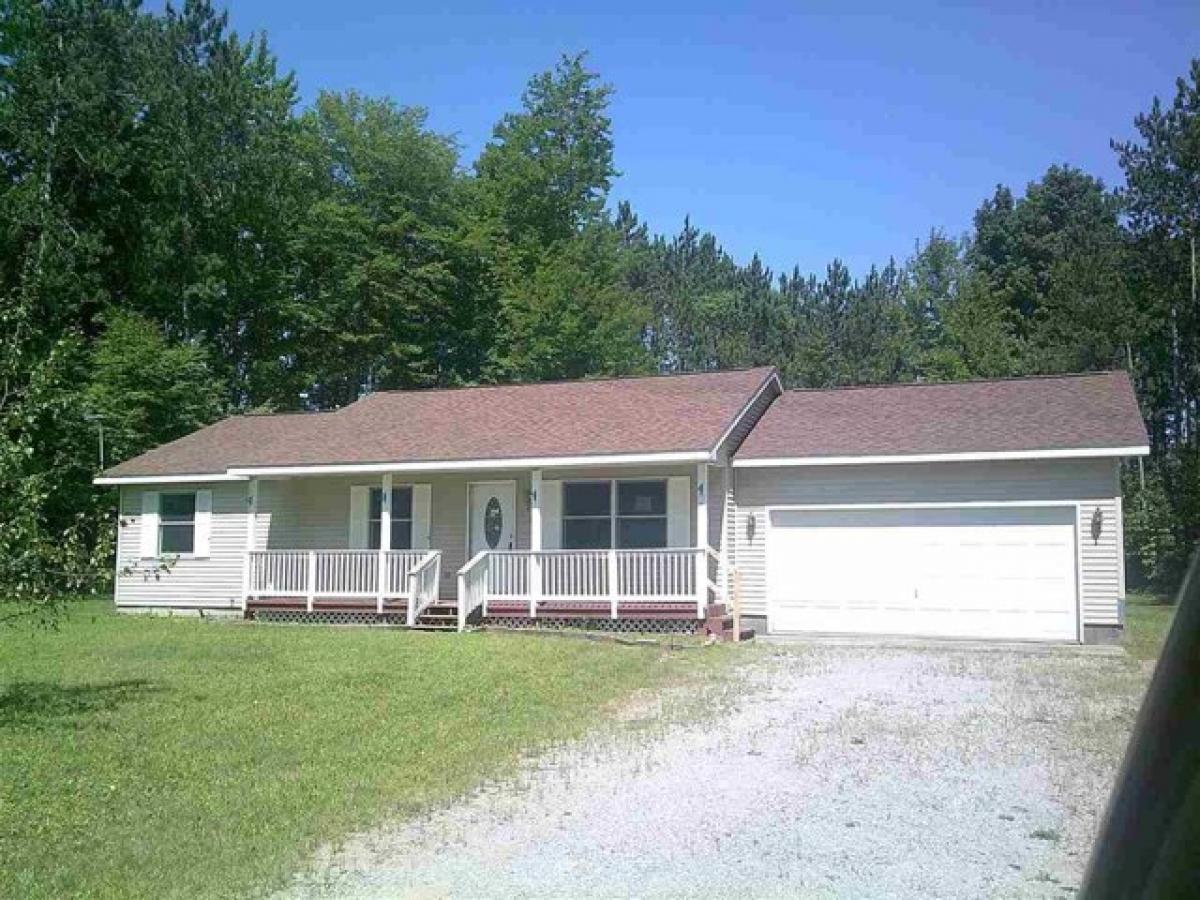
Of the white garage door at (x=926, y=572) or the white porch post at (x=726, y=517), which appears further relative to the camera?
the white porch post at (x=726, y=517)

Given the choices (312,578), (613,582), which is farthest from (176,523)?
(613,582)

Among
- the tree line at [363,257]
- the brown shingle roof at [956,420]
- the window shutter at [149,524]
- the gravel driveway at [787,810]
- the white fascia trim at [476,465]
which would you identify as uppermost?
the tree line at [363,257]

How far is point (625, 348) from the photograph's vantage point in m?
38.7

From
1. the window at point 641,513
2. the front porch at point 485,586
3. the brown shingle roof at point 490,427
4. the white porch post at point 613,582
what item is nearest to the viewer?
the front porch at point 485,586

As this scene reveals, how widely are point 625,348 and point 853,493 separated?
69.8 feet

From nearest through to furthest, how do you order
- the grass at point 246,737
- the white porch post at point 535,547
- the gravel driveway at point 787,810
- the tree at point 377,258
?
the gravel driveway at point 787,810 < the grass at point 246,737 < the white porch post at point 535,547 < the tree at point 377,258

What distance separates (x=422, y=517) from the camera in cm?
2120

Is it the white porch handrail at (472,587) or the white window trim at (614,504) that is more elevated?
the white window trim at (614,504)

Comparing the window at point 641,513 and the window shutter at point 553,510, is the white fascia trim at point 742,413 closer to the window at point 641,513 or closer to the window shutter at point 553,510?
the window at point 641,513

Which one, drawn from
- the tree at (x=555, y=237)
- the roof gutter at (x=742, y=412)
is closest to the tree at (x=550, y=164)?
the tree at (x=555, y=237)

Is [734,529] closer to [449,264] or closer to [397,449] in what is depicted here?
[397,449]

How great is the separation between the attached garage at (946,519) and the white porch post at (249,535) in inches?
360

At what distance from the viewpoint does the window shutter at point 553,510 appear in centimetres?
1989

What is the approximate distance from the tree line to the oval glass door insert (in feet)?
32.1
